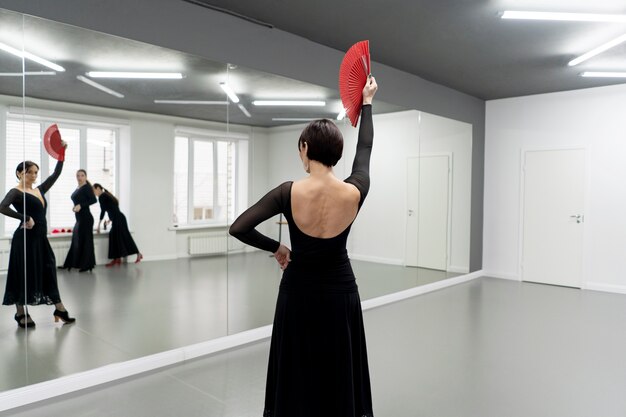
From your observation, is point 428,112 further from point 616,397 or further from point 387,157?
point 616,397

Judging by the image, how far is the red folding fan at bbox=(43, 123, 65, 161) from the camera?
112 inches

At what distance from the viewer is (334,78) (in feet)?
15.7

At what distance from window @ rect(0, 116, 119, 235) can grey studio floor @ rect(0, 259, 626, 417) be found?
23.2 inches

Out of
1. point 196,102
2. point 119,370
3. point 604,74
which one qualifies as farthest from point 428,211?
point 119,370

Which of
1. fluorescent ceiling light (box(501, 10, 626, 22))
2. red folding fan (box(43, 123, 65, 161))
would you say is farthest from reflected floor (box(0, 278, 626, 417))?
fluorescent ceiling light (box(501, 10, 626, 22))

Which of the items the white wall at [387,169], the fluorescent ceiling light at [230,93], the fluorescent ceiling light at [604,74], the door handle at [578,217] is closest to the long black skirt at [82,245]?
the fluorescent ceiling light at [230,93]

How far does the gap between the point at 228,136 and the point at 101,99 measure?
3.54 feet

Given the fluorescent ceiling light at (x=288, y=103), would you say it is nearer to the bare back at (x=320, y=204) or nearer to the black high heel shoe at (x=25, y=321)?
the black high heel shoe at (x=25, y=321)

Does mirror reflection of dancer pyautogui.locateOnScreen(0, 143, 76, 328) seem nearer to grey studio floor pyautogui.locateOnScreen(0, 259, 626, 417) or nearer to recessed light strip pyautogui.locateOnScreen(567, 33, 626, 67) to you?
grey studio floor pyautogui.locateOnScreen(0, 259, 626, 417)

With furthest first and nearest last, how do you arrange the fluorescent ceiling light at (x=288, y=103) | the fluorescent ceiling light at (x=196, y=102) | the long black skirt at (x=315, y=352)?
the fluorescent ceiling light at (x=288, y=103), the fluorescent ceiling light at (x=196, y=102), the long black skirt at (x=315, y=352)

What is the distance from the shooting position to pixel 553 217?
6816mm

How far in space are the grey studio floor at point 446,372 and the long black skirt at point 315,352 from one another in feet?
3.90

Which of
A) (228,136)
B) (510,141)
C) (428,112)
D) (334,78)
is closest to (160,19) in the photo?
(228,136)

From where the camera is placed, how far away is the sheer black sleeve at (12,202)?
2.71m
